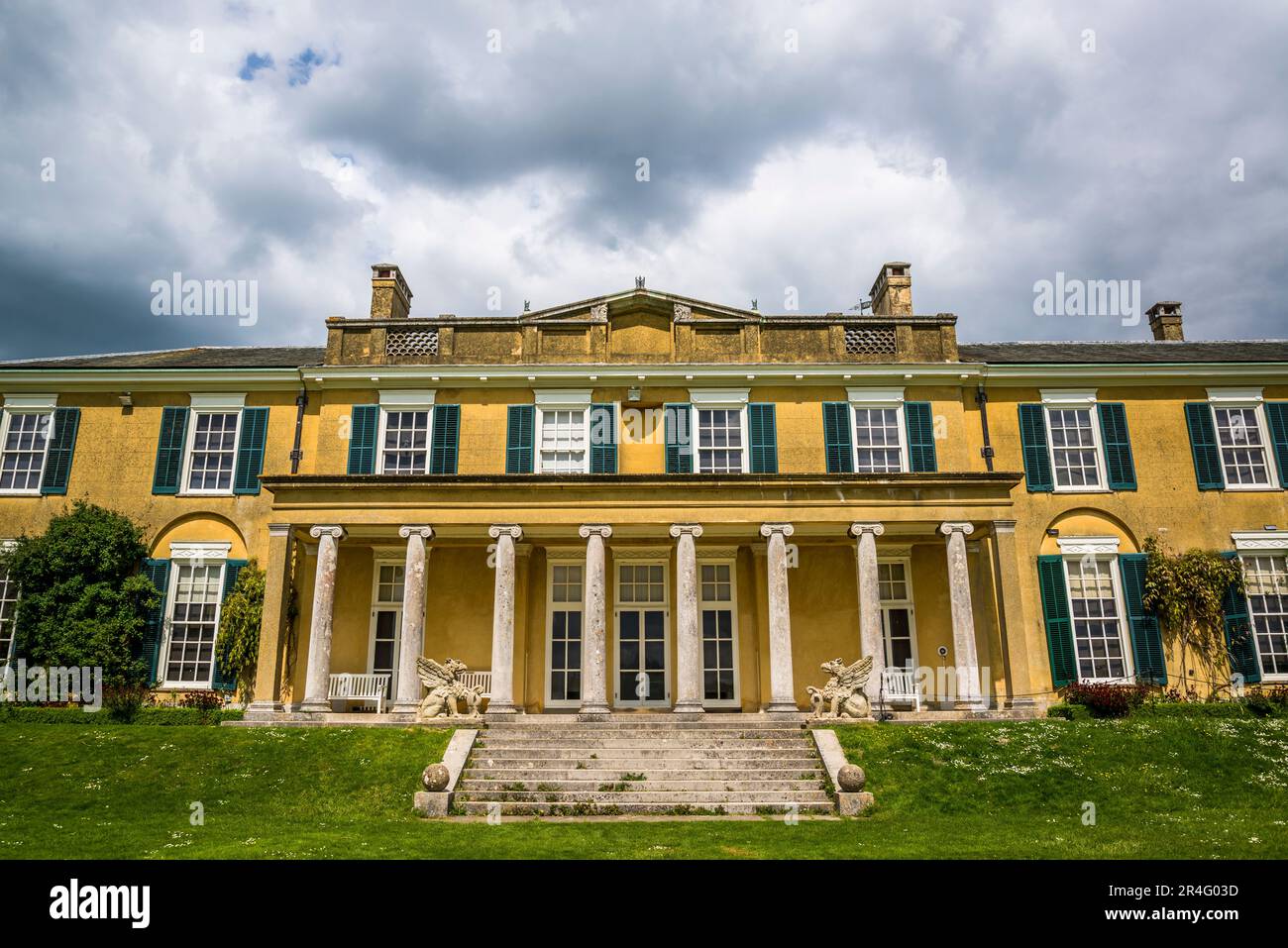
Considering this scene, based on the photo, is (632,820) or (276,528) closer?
(632,820)

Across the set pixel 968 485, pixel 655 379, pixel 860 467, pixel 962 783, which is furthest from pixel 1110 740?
pixel 655 379

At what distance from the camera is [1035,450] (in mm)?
20609

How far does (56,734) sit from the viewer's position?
1609cm

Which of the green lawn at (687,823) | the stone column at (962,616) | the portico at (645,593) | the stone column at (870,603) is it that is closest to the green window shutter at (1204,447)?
the portico at (645,593)

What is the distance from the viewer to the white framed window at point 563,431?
20312 millimetres

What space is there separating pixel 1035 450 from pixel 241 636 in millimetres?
18442

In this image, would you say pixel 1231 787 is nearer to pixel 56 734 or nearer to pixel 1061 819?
pixel 1061 819

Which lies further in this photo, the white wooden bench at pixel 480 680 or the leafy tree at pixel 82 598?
the white wooden bench at pixel 480 680

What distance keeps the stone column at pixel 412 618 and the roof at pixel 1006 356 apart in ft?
19.6

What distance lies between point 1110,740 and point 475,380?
14.9 metres

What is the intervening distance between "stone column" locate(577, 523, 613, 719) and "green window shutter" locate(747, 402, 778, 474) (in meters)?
4.22

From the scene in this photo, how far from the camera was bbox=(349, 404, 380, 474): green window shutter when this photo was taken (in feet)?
66.5

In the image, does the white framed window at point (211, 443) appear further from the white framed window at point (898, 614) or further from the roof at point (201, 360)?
the white framed window at point (898, 614)

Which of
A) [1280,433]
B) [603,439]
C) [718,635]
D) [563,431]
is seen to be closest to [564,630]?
[718,635]
